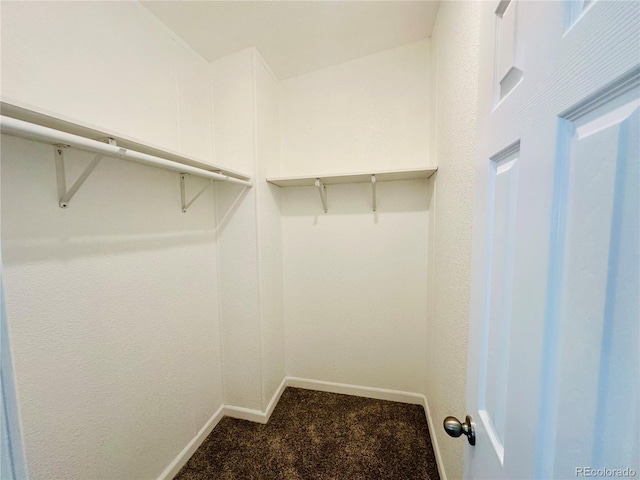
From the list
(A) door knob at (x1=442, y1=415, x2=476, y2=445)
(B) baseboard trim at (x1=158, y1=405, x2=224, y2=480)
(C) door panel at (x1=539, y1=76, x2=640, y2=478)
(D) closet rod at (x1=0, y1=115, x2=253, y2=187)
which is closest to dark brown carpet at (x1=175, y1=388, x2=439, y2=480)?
(B) baseboard trim at (x1=158, y1=405, x2=224, y2=480)

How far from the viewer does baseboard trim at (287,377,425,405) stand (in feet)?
6.19

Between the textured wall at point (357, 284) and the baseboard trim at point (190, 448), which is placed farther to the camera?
the textured wall at point (357, 284)

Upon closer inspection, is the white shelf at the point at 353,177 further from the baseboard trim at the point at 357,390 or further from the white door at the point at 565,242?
the baseboard trim at the point at 357,390

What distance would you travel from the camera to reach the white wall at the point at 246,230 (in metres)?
1.66

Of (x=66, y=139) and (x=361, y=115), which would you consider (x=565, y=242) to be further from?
(x=361, y=115)

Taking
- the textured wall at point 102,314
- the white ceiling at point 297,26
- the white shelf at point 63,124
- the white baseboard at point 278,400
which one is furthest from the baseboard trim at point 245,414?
the white ceiling at point 297,26

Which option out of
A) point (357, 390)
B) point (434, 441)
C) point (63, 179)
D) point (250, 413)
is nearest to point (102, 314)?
point (63, 179)

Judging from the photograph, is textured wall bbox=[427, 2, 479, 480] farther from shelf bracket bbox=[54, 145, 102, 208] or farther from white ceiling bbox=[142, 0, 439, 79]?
shelf bracket bbox=[54, 145, 102, 208]

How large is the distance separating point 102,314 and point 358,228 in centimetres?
160

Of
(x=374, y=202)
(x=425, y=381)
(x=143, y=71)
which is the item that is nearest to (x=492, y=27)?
(x=374, y=202)

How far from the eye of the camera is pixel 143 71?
126cm

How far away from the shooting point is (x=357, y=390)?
1.99 m
